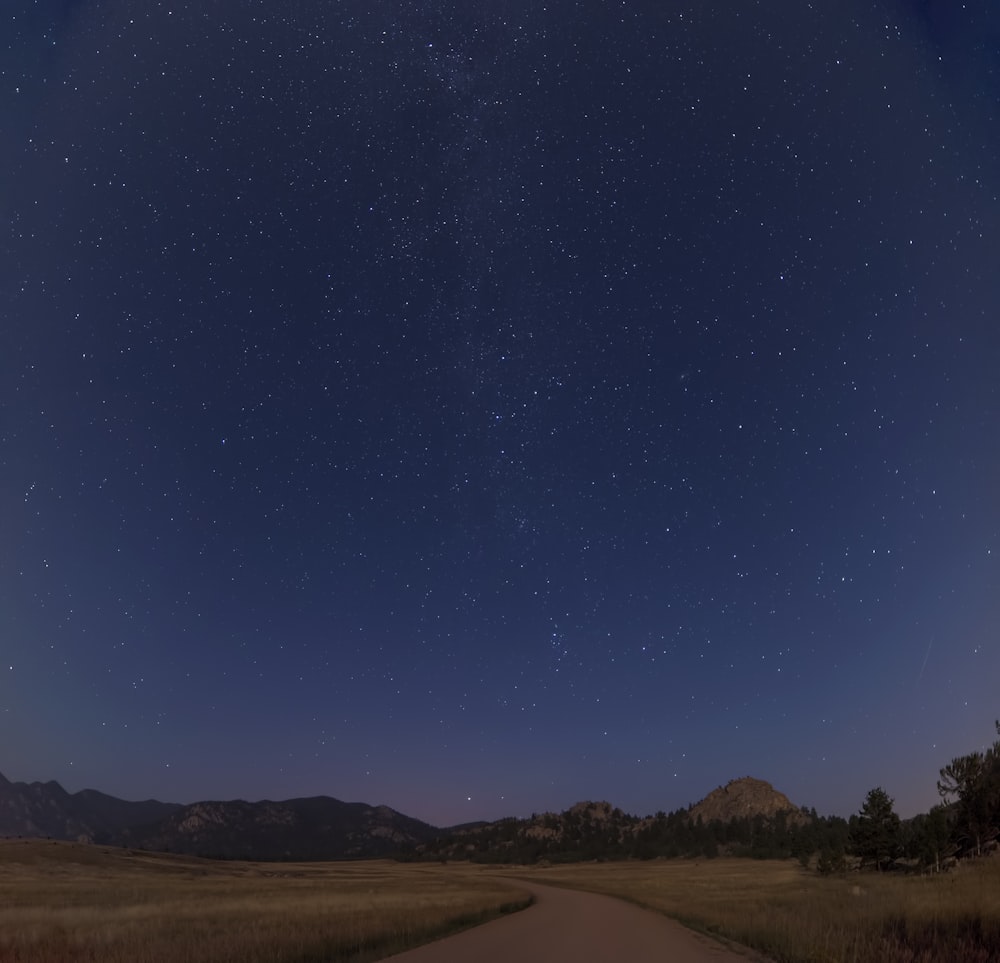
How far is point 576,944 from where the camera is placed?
16.4 m

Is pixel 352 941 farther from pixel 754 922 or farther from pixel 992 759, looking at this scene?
pixel 992 759

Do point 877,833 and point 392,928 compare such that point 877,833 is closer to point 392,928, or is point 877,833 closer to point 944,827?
point 944,827

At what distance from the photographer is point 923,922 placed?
50.6 feet

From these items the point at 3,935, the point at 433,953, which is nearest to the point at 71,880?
the point at 3,935

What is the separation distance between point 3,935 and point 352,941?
33.8ft

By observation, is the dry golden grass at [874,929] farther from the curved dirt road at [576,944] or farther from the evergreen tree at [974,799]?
the evergreen tree at [974,799]

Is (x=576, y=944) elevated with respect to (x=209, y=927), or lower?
elevated

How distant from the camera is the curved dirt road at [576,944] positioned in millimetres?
13953

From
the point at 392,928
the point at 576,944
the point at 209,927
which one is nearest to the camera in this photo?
the point at 576,944

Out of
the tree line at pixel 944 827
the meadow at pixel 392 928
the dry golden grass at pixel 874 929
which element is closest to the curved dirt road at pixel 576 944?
the meadow at pixel 392 928

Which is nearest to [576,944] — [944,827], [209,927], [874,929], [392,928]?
[874,929]

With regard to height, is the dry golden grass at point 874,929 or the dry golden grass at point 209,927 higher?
the dry golden grass at point 874,929

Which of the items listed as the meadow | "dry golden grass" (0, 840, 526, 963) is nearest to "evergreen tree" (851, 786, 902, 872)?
the meadow

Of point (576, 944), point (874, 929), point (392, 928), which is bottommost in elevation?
point (392, 928)
